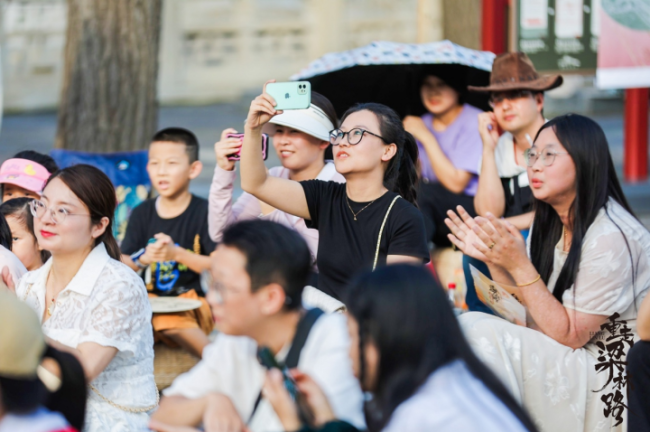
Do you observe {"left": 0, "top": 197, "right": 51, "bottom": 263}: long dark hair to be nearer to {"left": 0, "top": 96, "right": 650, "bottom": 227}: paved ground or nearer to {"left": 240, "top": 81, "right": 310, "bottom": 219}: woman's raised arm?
{"left": 240, "top": 81, "right": 310, "bottom": 219}: woman's raised arm

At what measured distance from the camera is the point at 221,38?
55.5 feet

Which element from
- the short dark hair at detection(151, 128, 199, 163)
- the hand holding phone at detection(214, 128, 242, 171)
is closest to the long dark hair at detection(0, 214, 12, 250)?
the hand holding phone at detection(214, 128, 242, 171)

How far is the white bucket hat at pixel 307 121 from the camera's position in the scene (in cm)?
395

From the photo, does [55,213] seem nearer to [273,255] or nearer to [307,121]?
[273,255]

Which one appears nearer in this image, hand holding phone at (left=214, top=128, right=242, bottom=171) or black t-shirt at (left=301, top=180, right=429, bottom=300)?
black t-shirt at (left=301, top=180, right=429, bottom=300)

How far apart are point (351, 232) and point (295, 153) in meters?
0.82

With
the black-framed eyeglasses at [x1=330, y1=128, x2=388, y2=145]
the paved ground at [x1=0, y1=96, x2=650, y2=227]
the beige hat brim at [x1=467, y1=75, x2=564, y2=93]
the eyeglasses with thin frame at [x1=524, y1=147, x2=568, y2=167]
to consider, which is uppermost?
the beige hat brim at [x1=467, y1=75, x2=564, y2=93]

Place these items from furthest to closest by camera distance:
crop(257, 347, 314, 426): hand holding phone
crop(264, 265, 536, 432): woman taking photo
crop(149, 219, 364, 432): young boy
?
crop(149, 219, 364, 432): young boy, crop(257, 347, 314, 426): hand holding phone, crop(264, 265, 536, 432): woman taking photo

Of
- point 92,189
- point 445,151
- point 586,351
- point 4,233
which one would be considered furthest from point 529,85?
point 4,233

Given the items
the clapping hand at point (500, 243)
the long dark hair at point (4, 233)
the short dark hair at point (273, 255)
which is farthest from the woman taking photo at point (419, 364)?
the long dark hair at point (4, 233)

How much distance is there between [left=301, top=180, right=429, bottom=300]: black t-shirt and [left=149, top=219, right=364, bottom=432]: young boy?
0.97 metres

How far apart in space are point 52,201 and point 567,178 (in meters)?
1.95

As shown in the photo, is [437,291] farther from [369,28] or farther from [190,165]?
[369,28]

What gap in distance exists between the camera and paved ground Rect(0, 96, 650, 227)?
36.8 ft
